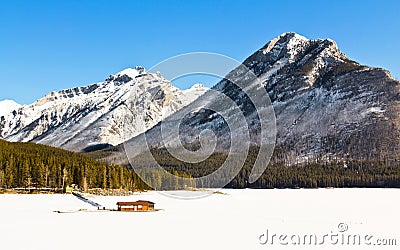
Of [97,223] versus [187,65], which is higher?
[187,65]

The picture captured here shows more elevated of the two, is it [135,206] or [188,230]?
[188,230]

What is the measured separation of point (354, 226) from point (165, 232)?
1629 cm

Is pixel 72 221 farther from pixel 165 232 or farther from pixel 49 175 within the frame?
pixel 49 175

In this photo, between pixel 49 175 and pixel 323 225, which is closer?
pixel 323 225

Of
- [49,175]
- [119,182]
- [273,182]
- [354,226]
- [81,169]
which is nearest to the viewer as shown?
[354,226]

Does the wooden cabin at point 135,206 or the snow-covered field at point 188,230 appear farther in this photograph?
the wooden cabin at point 135,206

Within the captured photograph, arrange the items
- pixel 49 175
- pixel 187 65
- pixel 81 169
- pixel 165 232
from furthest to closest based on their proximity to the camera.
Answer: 1. pixel 81 169
2. pixel 49 175
3. pixel 165 232
4. pixel 187 65

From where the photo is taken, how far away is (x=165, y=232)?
110 ft

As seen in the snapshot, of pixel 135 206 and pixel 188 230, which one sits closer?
pixel 188 230

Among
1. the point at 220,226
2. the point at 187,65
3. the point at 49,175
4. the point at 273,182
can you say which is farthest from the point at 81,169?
the point at 273,182

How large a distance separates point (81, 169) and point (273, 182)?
Answer: 10270cm

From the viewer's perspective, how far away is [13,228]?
33875 millimetres

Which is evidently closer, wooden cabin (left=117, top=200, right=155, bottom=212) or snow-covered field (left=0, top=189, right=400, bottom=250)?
snow-covered field (left=0, top=189, right=400, bottom=250)

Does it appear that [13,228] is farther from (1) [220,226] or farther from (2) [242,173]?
(2) [242,173]
